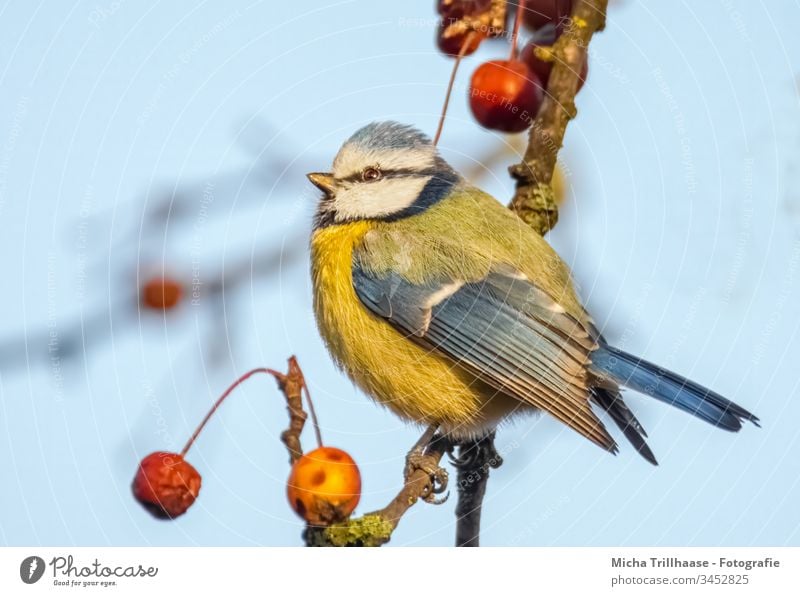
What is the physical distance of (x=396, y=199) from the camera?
1889 millimetres

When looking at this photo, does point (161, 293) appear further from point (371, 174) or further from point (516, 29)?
point (516, 29)

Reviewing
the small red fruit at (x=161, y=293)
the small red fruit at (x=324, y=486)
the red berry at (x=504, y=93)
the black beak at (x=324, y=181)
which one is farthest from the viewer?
the black beak at (x=324, y=181)

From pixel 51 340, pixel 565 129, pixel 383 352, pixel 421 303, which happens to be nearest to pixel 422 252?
pixel 421 303

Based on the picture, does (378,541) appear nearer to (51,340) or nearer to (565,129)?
(51,340)

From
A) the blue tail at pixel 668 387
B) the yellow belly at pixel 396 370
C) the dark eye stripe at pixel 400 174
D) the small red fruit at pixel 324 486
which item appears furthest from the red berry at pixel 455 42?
the small red fruit at pixel 324 486

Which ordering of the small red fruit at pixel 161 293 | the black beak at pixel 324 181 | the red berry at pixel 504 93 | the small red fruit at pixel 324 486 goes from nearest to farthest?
the small red fruit at pixel 324 486 < the small red fruit at pixel 161 293 < the red berry at pixel 504 93 < the black beak at pixel 324 181

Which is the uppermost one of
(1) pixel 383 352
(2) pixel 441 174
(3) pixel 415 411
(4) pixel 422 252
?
(2) pixel 441 174

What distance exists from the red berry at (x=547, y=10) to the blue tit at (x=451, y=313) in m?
0.33

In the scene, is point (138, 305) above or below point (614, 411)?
above

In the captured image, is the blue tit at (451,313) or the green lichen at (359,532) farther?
the blue tit at (451,313)

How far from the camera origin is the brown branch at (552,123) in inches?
67.1

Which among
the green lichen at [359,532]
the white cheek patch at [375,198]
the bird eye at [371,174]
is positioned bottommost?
the green lichen at [359,532]

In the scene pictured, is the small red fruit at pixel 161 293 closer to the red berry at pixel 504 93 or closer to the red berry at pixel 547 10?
the red berry at pixel 504 93

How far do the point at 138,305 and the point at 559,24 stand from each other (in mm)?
937
